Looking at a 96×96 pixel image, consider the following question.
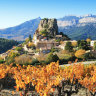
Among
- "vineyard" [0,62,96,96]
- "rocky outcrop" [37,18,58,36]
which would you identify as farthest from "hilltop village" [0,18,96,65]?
"vineyard" [0,62,96,96]

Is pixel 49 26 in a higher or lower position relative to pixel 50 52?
higher

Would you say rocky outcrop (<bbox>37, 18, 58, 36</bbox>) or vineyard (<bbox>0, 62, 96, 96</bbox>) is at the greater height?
rocky outcrop (<bbox>37, 18, 58, 36</bbox>)

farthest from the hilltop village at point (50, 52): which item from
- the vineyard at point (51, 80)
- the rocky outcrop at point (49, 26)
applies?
the vineyard at point (51, 80)

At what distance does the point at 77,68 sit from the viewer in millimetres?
27344

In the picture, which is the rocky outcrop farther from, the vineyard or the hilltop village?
the vineyard

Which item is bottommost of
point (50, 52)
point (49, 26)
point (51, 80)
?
point (50, 52)

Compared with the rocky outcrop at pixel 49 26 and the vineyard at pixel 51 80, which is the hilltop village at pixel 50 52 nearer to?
the rocky outcrop at pixel 49 26

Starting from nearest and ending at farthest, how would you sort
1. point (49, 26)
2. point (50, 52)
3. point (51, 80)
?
1. point (51, 80)
2. point (50, 52)
3. point (49, 26)

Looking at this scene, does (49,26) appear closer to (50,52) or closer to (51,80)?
(50,52)

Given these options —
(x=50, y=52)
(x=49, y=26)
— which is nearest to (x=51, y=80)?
(x=50, y=52)

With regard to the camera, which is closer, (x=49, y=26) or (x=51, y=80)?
(x=51, y=80)

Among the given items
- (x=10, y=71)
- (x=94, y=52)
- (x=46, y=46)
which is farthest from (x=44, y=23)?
(x=10, y=71)

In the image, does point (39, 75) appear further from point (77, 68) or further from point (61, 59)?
point (61, 59)

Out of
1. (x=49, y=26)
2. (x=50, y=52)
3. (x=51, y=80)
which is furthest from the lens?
(x=49, y=26)
